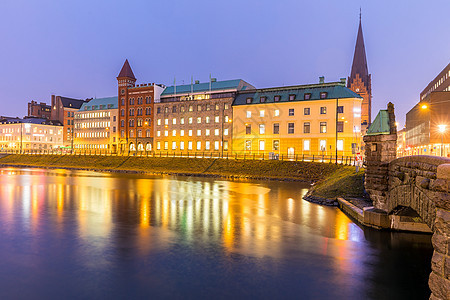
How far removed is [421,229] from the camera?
17000 millimetres

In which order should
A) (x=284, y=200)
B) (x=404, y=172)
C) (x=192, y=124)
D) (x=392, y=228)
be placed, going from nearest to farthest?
1. (x=404, y=172)
2. (x=392, y=228)
3. (x=284, y=200)
4. (x=192, y=124)

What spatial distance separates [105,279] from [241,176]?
38.7 meters

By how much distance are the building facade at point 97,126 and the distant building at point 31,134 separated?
68.0ft

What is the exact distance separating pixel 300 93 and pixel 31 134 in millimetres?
102607

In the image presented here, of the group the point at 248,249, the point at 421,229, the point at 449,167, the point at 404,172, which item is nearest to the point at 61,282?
the point at 248,249

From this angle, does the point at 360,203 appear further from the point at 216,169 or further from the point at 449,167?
the point at 216,169

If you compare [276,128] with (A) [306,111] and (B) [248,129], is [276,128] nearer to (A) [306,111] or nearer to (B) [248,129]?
(B) [248,129]

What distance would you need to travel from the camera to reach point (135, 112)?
86.2 metres

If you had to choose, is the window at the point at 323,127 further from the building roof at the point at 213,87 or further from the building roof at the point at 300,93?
the building roof at the point at 213,87

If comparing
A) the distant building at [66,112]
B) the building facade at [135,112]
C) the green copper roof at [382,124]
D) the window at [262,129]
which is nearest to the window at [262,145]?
the window at [262,129]

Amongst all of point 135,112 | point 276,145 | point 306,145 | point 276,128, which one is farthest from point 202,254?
point 135,112

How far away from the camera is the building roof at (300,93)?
60422 millimetres

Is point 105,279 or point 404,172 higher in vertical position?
point 404,172

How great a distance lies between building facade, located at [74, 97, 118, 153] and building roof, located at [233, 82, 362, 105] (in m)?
41.9
